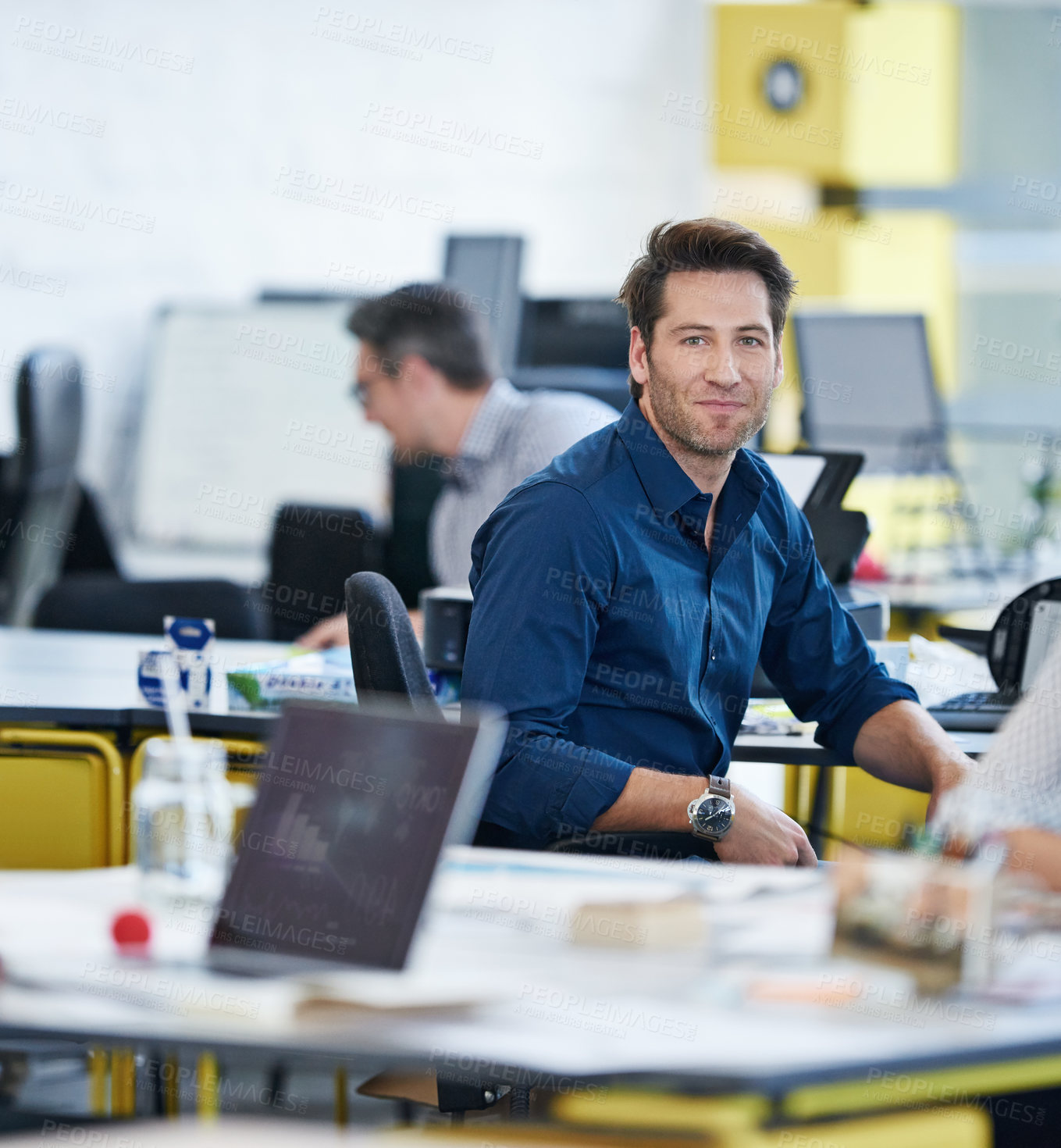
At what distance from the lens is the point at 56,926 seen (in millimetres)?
1306

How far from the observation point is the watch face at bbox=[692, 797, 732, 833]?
73.2 inches

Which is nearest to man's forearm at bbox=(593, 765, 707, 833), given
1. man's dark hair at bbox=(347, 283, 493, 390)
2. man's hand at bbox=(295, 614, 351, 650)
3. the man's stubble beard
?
the man's stubble beard

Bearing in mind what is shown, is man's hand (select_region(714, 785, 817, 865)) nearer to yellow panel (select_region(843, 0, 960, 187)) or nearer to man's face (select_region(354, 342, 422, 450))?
man's face (select_region(354, 342, 422, 450))

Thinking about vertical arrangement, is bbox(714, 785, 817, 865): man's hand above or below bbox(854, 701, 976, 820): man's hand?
below

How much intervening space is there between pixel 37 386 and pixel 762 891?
159 inches

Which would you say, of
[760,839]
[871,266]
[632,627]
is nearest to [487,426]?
[632,627]

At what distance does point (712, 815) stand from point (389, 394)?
1.65m

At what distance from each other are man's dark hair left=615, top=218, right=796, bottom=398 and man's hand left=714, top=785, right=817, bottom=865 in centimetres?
A: 62

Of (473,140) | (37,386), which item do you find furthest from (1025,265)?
(37,386)

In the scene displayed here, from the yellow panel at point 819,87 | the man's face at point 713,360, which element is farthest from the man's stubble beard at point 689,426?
the yellow panel at point 819,87

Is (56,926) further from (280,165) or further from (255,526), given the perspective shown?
(280,165)

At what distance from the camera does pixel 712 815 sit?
1.86 m

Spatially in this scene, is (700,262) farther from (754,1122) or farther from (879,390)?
(879,390)

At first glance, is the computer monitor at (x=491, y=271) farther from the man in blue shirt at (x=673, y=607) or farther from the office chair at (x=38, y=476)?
the man in blue shirt at (x=673, y=607)
